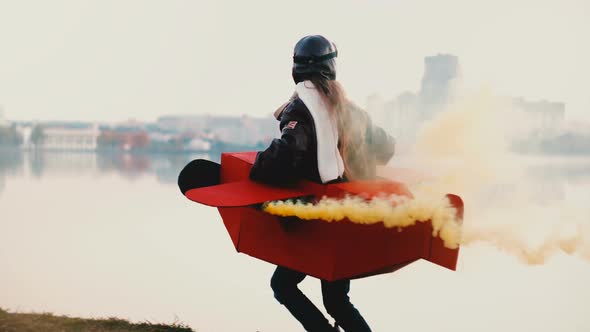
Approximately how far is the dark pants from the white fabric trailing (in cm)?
66

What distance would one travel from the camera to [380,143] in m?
3.52

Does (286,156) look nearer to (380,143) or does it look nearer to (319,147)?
(319,147)

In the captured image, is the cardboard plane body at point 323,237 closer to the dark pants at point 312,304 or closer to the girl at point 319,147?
the girl at point 319,147

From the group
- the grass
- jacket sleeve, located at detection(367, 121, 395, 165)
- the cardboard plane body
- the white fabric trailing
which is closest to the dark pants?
the cardboard plane body

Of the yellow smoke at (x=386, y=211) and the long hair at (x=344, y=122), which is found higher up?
the long hair at (x=344, y=122)

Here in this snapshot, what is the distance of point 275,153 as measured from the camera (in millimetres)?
3062

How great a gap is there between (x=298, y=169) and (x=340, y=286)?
0.78 metres

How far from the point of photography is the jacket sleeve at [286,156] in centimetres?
306

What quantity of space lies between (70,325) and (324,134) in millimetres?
3513

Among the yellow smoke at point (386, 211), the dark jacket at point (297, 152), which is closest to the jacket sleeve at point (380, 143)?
the dark jacket at point (297, 152)

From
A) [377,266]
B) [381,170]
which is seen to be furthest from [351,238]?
[381,170]

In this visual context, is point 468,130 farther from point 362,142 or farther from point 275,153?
point 275,153

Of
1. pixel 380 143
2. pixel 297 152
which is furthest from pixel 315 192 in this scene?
pixel 380 143

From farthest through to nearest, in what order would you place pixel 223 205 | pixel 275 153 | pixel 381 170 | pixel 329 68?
pixel 381 170, pixel 329 68, pixel 275 153, pixel 223 205
